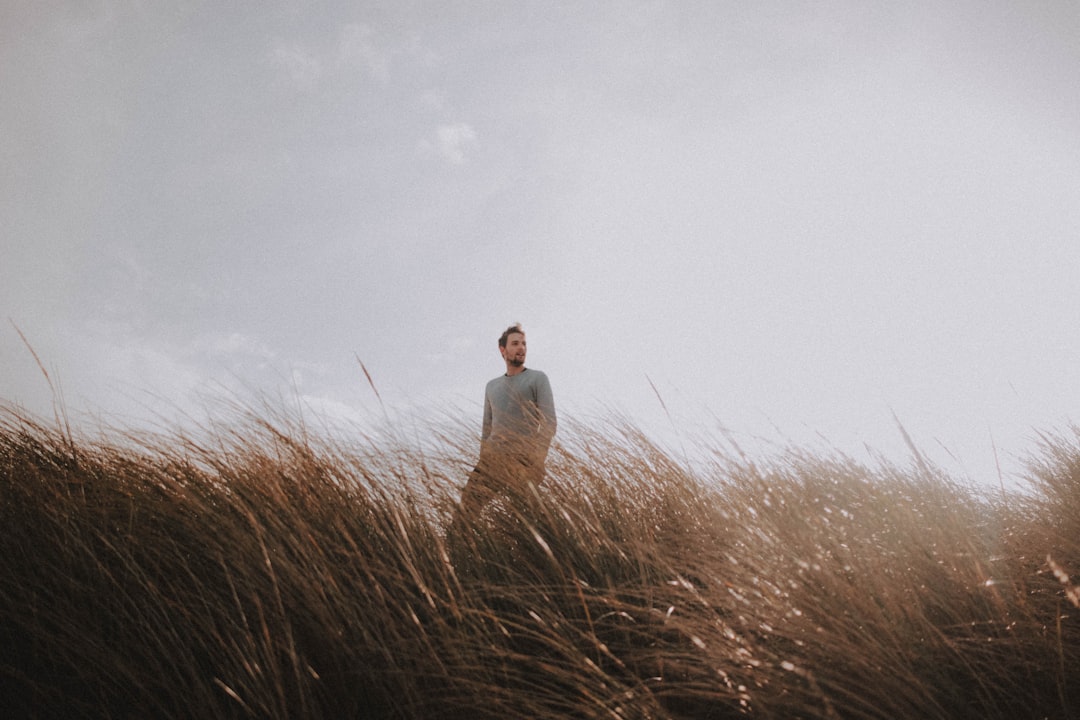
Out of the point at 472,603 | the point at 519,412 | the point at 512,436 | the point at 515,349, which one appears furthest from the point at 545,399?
the point at 472,603

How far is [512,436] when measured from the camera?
8.29 feet

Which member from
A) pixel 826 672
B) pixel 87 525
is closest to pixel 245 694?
pixel 87 525

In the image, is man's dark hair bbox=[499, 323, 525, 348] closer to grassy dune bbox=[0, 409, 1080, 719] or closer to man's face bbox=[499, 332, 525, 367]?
man's face bbox=[499, 332, 525, 367]

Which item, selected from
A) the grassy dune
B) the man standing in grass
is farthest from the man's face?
the grassy dune

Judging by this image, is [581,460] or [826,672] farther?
[581,460]

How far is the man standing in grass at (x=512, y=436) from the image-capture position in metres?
2.00

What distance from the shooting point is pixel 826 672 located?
109cm

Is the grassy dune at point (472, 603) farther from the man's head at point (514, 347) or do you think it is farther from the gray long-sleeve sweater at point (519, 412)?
the man's head at point (514, 347)

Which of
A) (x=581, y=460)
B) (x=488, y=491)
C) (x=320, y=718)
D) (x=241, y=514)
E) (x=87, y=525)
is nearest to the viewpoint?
(x=320, y=718)

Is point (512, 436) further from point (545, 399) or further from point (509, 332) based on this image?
point (509, 332)

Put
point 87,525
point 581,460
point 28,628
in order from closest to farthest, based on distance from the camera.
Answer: point 28,628 → point 87,525 → point 581,460

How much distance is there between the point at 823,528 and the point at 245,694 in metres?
1.57

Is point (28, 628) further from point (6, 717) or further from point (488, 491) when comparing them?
point (488, 491)

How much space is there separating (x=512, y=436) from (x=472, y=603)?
1191mm
